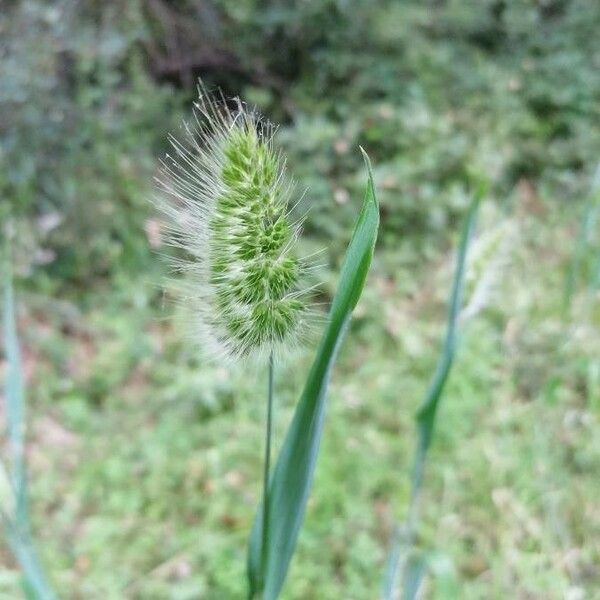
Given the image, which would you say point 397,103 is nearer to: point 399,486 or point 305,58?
point 305,58

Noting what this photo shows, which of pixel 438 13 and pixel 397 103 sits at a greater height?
pixel 438 13

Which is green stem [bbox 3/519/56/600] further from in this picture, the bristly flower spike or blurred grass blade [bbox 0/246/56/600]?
the bristly flower spike

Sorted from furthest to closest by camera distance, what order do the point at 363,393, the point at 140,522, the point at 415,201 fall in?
the point at 415,201
the point at 363,393
the point at 140,522

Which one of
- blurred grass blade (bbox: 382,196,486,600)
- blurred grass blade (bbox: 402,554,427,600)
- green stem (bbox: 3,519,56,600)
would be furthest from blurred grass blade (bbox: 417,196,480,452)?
green stem (bbox: 3,519,56,600)

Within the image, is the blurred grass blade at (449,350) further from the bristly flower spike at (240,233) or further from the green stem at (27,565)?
the green stem at (27,565)

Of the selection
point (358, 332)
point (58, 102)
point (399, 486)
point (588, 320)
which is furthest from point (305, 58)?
point (399, 486)

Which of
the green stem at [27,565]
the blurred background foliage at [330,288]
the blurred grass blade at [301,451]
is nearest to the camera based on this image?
the blurred grass blade at [301,451]

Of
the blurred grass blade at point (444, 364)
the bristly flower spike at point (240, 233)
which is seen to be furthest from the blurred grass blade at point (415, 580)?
the bristly flower spike at point (240, 233)
